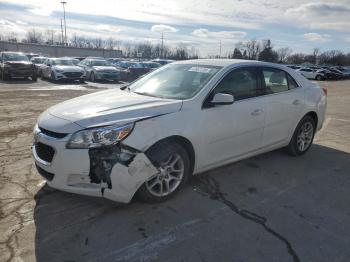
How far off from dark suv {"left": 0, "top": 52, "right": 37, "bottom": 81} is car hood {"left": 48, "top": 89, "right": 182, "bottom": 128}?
18.6 m

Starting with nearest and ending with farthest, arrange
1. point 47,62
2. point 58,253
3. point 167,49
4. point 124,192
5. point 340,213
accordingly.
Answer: point 58,253
point 124,192
point 340,213
point 47,62
point 167,49

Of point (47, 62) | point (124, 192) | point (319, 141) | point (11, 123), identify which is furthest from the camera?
point (47, 62)

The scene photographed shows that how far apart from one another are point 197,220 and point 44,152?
1824mm

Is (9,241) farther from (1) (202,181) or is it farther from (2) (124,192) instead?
(1) (202,181)

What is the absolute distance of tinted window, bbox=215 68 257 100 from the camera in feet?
15.0

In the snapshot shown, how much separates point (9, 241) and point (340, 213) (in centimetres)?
355

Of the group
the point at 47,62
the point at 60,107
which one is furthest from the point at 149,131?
the point at 47,62

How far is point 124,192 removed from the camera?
358 cm

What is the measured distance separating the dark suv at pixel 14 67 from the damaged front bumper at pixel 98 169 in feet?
63.8

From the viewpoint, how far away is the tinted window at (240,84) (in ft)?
15.0

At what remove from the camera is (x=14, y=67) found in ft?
68.2

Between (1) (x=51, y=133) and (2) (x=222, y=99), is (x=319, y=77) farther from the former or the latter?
(1) (x=51, y=133)

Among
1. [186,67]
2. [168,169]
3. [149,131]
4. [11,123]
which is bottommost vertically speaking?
[11,123]

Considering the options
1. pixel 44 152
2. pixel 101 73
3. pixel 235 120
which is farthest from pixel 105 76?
pixel 44 152
